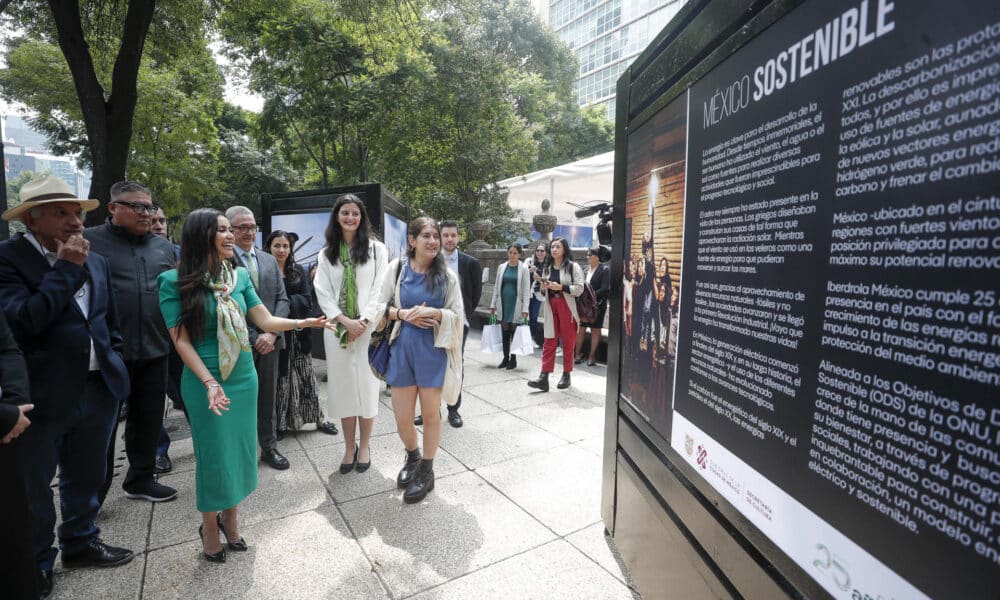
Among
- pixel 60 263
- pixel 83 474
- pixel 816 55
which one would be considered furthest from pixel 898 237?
pixel 83 474

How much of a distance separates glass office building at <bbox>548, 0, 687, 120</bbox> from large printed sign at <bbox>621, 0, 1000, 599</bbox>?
57620mm

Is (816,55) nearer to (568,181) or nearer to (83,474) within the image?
(83,474)

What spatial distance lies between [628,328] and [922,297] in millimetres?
1635

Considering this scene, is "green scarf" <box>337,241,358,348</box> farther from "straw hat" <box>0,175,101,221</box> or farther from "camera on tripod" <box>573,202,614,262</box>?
"camera on tripod" <box>573,202,614,262</box>

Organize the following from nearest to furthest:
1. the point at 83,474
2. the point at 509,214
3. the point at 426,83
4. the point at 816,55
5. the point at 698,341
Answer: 1. the point at 816,55
2. the point at 698,341
3. the point at 83,474
4. the point at 426,83
5. the point at 509,214

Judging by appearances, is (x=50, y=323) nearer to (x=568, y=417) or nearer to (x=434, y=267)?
(x=434, y=267)

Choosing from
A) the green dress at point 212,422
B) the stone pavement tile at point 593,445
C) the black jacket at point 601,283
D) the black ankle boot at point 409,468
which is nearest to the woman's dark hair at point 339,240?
the green dress at point 212,422

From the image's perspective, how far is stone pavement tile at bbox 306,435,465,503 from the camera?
3.71 metres

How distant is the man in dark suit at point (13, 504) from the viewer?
195 cm

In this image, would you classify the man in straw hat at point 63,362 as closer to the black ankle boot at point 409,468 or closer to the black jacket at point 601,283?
the black ankle boot at point 409,468

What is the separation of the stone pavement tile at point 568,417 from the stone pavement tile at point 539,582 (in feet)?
6.19

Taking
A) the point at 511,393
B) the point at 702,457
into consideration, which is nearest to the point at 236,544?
the point at 702,457

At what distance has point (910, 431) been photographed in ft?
3.16

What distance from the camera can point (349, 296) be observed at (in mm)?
3881
